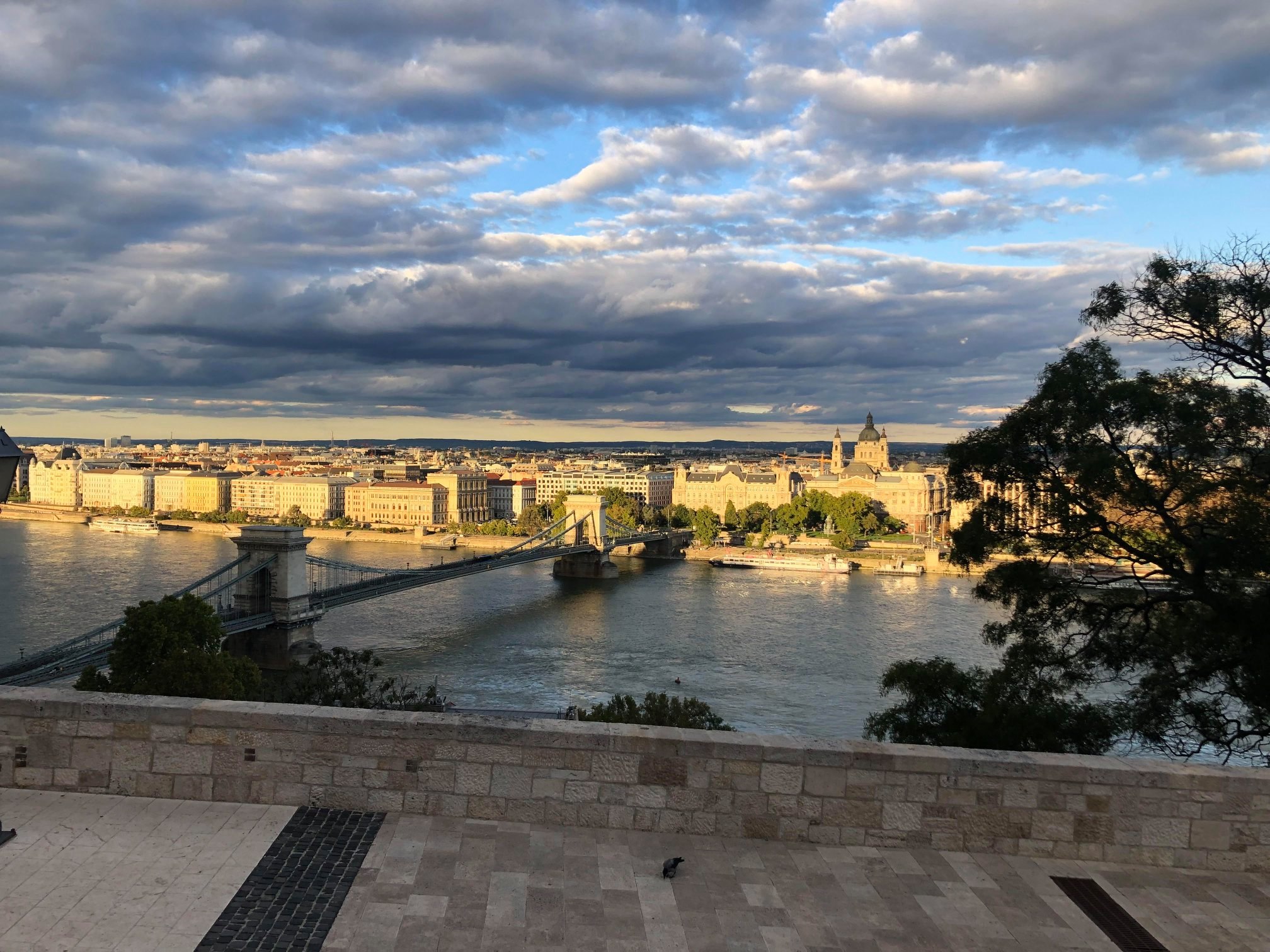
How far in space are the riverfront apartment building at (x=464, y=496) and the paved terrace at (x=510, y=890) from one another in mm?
74779

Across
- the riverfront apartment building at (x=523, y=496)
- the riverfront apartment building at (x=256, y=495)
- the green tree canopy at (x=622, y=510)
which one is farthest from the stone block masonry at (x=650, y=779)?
the riverfront apartment building at (x=523, y=496)

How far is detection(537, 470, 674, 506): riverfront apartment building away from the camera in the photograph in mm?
91500

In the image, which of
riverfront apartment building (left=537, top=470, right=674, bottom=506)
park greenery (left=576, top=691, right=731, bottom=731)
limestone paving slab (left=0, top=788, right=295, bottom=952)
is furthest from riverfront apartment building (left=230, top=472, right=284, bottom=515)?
limestone paving slab (left=0, top=788, right=295, bottom=952)

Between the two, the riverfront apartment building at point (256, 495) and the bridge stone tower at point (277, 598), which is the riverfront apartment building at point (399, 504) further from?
the bridge stone tower at point (277, 598)

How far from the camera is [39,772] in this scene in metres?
3.73

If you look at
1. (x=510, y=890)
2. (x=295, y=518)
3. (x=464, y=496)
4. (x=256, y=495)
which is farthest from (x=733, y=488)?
(x=510, y=890)

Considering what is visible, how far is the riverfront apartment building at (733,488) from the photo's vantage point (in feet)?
273

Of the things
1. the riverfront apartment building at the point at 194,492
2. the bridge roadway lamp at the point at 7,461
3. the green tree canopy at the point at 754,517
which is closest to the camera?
the bridge roadway lamp at the point at 7,461

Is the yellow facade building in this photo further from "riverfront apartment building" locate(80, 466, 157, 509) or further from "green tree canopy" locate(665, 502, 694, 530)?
"riverfront apartment building" locate(80, 466, 157, 509)

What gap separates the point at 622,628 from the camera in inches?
1238

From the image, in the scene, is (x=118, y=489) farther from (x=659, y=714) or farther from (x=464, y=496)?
(x=659, y=714)

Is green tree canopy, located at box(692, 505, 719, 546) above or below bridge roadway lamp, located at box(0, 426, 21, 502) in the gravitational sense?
below

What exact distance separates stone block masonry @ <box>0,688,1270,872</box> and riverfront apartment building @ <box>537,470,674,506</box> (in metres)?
85.5

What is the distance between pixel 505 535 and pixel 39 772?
211 feet
